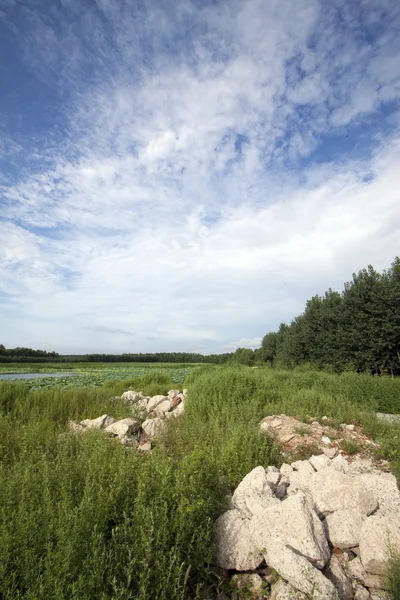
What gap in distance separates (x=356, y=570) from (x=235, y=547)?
43.2 inches

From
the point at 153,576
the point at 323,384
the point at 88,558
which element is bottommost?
the point at 153,576

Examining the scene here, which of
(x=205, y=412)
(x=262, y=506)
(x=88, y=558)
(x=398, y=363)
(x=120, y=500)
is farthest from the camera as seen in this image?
(x=398, y=363)

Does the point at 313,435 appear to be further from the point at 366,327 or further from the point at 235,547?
the point at 366,327

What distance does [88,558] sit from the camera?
2.40m

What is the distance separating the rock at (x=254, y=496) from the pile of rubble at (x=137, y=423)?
239cm

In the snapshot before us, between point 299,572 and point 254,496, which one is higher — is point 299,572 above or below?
below

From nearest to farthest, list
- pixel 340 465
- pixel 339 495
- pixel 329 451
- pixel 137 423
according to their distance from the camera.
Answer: pixel 339 495 → pixel 340 465 → pixel 329 451 → pixel 137 423

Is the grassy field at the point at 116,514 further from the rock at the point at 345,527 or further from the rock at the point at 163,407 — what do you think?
the rock at the point at 163,407

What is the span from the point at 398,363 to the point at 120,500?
22.1m

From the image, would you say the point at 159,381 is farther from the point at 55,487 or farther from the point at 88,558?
the point at 88,558

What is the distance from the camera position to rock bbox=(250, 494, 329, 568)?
9.48 ft

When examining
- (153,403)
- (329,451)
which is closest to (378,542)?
(329,451)

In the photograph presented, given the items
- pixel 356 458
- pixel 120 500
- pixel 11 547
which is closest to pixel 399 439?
pixel 356 458

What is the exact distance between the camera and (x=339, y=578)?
2861 mm
